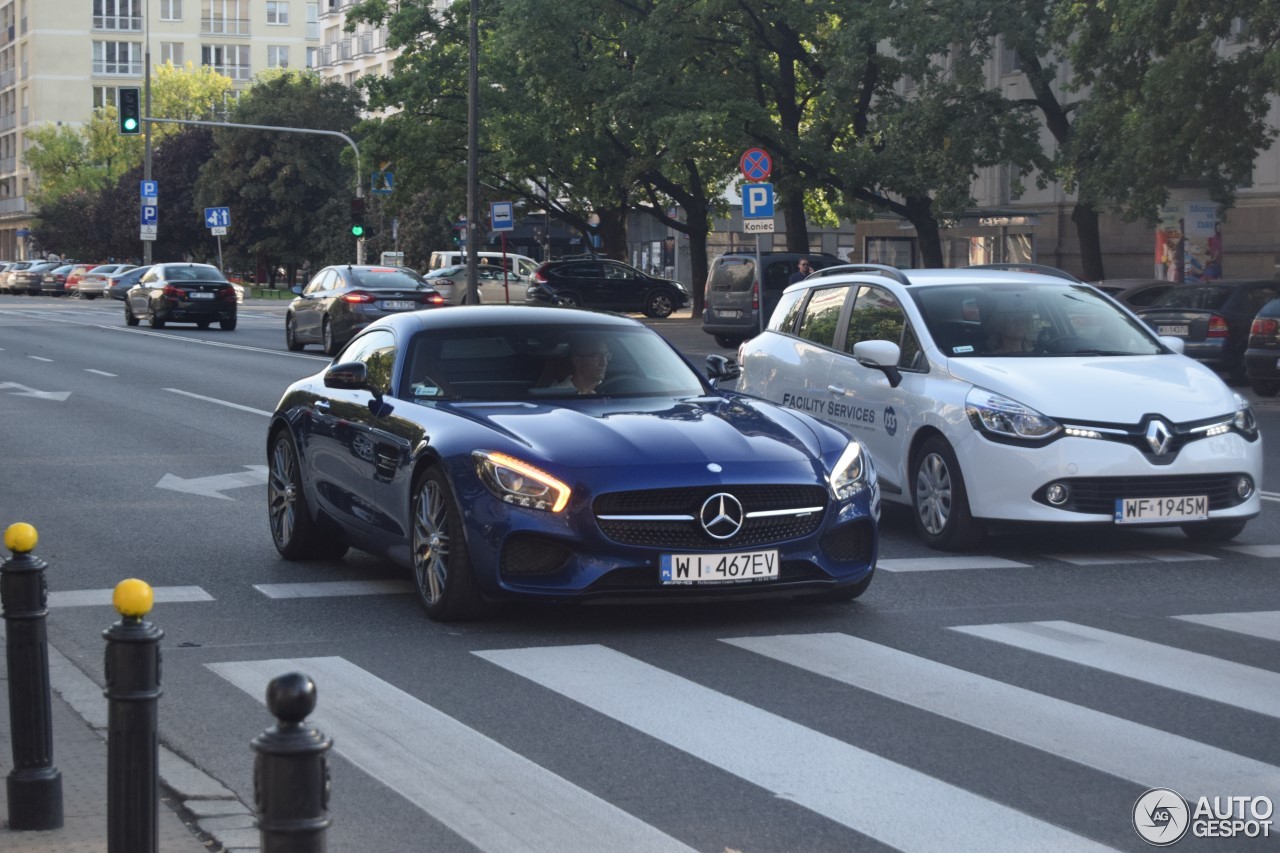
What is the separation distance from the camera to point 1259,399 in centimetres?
2394

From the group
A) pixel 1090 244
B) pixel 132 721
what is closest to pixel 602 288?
pixel 1090 244

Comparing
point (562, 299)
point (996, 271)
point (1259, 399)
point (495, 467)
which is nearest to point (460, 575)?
point (495, 467)

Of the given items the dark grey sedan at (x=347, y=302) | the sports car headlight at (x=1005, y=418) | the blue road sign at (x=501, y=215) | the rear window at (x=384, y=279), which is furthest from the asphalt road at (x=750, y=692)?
the blue road sign at (x=501, y=215)

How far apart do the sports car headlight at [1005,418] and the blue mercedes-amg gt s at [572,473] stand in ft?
5.29

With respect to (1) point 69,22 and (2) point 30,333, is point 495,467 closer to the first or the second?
(2) point 30,333

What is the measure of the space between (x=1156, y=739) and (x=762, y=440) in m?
2.65

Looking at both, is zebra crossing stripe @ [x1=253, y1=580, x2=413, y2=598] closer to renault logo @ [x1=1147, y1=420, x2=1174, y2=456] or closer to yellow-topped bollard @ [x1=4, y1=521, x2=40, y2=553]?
renault logo @ [x1=1147, y1=420, x2=1174, y2=456]

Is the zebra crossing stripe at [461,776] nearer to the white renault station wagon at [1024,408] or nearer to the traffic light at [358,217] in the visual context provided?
the white renault station wagon at [1024,408]

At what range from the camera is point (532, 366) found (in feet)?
30.7

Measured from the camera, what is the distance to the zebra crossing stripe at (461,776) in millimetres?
5098

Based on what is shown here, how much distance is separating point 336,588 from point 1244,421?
16.0ft

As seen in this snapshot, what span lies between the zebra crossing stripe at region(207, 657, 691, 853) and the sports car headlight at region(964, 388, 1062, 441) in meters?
4.24

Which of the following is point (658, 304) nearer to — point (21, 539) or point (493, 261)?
point (493, 261)

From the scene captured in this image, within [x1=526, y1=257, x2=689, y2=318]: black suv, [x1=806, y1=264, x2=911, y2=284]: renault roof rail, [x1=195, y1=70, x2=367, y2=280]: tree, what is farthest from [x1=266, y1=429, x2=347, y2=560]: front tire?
[x1=195, y1=70, x2=367, y2=280]: tree
